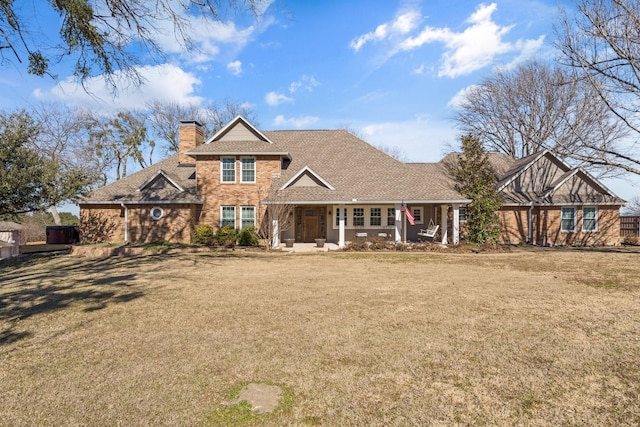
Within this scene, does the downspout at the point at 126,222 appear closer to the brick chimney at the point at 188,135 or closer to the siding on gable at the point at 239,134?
the brick chimney at the point at 188,135

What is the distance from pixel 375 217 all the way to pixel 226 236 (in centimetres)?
920

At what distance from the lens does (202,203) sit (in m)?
20.9

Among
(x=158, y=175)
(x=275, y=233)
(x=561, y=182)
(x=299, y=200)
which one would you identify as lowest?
(x=275, y=233)

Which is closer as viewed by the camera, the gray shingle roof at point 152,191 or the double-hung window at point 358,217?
the gray shingle roof at point 152,191

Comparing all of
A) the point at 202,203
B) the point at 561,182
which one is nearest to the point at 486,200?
the point at 561,182

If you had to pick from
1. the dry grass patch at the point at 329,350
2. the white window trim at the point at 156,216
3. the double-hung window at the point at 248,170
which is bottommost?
the dry grass patch at the point at 329,350

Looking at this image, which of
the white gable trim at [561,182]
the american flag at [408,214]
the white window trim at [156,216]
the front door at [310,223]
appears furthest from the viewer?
the front door at [310,223]

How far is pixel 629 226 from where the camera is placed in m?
22.9

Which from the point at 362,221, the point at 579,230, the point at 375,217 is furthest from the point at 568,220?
the point at 362,221

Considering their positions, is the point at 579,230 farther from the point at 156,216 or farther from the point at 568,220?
the point at 156,216

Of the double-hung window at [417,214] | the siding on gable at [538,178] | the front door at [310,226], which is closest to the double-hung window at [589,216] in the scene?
the siding on gable at [538,178]

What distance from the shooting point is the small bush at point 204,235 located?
19.2 m

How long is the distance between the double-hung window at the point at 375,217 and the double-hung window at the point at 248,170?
778cm

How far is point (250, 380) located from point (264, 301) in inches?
142
